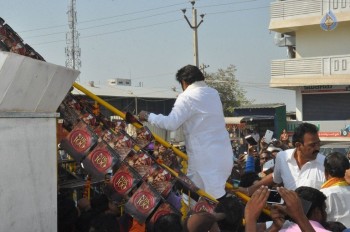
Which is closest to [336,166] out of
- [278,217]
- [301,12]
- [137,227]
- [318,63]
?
[278,217]

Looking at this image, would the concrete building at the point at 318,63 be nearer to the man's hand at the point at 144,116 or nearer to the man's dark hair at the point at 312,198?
the man's hand at the point at 144,116

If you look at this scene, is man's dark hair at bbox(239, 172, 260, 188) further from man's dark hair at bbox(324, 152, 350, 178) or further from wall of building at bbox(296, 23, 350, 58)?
wall of building at bbox(296, 23, 350, 58)

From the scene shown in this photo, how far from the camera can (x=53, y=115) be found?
3268 millimetres

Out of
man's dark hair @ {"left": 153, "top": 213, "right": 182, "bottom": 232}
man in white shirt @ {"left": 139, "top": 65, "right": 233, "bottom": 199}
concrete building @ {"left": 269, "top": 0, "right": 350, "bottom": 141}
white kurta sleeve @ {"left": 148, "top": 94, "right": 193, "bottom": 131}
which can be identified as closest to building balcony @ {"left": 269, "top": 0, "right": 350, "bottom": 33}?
concrete building @ {"left": 269, "top": 0, "right": 350, "bottom": 141}

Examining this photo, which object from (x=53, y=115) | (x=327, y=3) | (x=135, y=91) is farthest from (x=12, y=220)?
(x=135, y=91)

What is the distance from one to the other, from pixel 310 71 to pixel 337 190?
731 inches

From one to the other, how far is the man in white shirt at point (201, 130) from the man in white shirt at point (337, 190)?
0.84 metres

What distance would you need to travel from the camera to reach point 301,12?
2225 centimetres

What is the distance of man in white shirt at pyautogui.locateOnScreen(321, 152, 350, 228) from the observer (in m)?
3.98

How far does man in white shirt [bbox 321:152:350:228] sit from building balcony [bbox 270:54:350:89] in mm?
17777

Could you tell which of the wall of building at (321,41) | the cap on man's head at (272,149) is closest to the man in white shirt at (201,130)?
the cap on man's head at (272,149)

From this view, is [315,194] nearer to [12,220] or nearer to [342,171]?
[342,171]

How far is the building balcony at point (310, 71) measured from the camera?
21.0 m

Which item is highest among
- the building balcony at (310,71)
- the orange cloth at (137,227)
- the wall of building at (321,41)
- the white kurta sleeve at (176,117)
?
the wall of building at (321,41)
